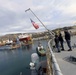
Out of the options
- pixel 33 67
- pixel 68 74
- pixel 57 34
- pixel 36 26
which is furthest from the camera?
pixel 36 26

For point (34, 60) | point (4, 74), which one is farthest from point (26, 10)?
point (34, 60)

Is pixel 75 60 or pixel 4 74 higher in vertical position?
pixel 75 60

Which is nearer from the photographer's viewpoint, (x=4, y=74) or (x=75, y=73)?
(x=75, y=73)

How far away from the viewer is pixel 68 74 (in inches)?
302

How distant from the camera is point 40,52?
168 feet

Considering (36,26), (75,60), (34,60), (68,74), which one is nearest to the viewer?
(68,74)

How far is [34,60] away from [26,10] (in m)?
21.5

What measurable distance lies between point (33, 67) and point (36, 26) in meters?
15.5

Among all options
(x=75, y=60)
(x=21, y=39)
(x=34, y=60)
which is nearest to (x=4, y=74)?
(x=34, y=60)

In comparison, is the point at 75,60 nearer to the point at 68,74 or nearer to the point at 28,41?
the point at 68,74

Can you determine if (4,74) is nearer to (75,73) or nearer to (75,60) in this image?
(75,60)

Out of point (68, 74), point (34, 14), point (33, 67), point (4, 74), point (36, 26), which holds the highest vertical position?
point (34, 14)

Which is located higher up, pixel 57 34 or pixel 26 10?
pixel 26 10

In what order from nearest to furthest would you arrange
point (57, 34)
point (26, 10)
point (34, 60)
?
point (57, 34) < point (34, 60) < point (26, 10)
